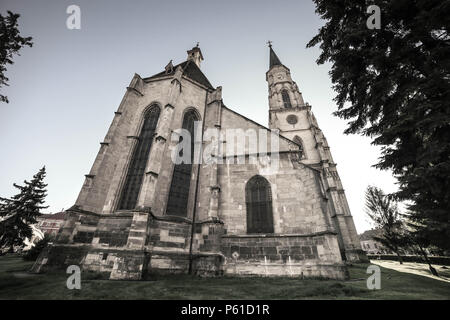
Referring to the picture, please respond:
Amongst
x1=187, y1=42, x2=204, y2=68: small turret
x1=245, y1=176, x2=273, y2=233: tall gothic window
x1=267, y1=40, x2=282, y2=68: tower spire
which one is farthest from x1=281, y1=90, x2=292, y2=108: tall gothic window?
x1=245, y1=176, x2=273, y2=233: tall gothic window

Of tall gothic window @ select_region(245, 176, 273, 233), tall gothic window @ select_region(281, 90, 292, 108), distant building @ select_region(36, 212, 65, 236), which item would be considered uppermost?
tall gothic window @ select_region(281, 90, 292, 108)

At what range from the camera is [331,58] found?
6.83m

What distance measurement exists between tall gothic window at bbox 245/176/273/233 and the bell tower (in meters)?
4.77

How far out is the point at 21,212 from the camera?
16.9 m

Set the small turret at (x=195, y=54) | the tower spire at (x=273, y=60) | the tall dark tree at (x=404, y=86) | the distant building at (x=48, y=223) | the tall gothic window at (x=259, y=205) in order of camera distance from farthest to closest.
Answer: the distant building at (x=48, y=223), the tower spire at (x=273, y=60), the small turret at (x=195, y=54), the tall gothic window at (x=259, y=205), the tall dark tree at (x=404, y=86)

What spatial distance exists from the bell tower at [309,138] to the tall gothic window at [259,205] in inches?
188

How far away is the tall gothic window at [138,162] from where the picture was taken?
9531 millimetres

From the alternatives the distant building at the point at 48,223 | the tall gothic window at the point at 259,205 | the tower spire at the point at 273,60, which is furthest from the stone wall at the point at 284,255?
the distant building at the point at 48,223

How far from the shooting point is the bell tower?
55.0 feet

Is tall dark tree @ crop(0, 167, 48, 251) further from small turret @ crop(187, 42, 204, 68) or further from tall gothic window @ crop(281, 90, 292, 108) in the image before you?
tall gothic window @ crop(281, 90, 292, 108)

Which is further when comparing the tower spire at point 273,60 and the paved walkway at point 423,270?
the tower spire at point 273,60

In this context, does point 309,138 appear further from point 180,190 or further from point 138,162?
point 138,162

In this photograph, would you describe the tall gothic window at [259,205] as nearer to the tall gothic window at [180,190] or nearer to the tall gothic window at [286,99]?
the tall gothic window at [180,190]

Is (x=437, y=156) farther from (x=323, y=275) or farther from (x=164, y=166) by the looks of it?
(x=164, y=166)
